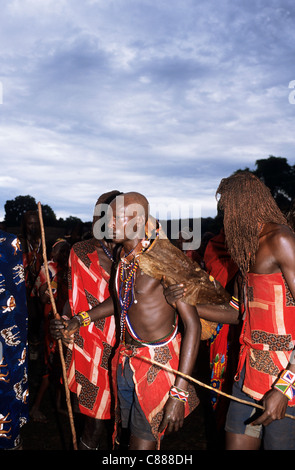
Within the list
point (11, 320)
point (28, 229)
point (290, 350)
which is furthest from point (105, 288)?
point (28, 229)

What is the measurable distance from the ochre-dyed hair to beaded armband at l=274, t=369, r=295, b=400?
64 centimetres

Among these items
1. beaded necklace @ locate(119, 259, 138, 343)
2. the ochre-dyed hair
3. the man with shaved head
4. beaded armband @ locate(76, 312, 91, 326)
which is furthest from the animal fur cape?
beaded armband @ locate(76, 312, 91, 326)

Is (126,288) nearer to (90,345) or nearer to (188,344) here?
(188,344)

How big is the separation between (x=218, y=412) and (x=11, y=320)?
2.12 metres

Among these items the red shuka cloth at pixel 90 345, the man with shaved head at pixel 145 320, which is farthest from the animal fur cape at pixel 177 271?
the red shuka cloth at pixel 90 345

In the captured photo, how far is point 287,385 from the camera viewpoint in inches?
84.6

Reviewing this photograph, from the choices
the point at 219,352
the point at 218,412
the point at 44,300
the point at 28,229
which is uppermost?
the point at 28,229

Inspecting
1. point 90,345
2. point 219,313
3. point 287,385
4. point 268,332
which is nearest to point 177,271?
point 219,313

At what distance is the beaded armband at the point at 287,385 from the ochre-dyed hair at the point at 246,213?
2.10 feet

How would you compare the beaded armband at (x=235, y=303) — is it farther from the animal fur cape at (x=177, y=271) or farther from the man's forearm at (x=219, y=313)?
the animal fur cape at (x=177, y=271)

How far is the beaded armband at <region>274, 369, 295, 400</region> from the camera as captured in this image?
7.05 feet

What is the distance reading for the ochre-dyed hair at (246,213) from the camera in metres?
2.41

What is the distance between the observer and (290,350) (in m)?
2.31
